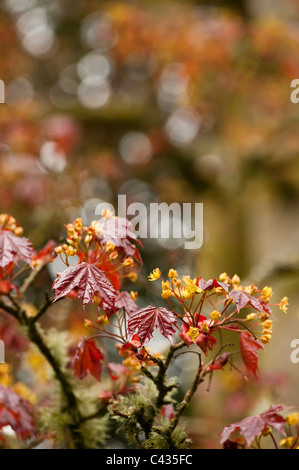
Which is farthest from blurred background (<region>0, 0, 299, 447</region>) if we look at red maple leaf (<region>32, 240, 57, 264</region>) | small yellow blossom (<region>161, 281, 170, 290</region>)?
small yellow blossom (<region>161, 281, 170, 290</region>)

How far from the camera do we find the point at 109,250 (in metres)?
0.93

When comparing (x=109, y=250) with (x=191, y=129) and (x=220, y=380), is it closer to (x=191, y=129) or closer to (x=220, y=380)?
(x=220, y=380)

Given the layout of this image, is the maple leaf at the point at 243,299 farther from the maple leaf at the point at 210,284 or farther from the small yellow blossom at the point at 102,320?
the small yellow blossom at the point at 102,320

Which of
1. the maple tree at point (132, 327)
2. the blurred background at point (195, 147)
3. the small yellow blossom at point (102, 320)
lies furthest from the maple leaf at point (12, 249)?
the blurred background at point (195, 147)

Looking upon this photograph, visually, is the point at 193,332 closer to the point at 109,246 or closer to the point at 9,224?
the point at 109,246

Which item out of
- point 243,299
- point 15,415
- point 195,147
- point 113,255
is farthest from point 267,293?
point 195,147

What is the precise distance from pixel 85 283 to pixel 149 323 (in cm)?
15

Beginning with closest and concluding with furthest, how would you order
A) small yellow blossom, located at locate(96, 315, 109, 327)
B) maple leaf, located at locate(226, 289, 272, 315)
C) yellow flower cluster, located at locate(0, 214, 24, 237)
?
maple leaf, located at locate(226, 289, 272, 315) < small yellow blossom, located at locate(96, 315, 109, 327) < yellow flower cluster, located at locate(0, 214, 24, 237)

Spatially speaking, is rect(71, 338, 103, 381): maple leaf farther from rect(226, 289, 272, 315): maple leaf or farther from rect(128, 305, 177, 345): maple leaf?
rect(226, 289, 272, 315): maple leaf

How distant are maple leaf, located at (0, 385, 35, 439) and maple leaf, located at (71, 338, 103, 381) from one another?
0.21 meters

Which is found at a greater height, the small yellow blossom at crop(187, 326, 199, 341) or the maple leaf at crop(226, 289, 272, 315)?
the maple leaf at crop(226, 289, 272, 315)

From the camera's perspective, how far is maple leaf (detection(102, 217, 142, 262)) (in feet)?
3.11

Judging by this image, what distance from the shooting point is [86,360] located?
3.34 feet
